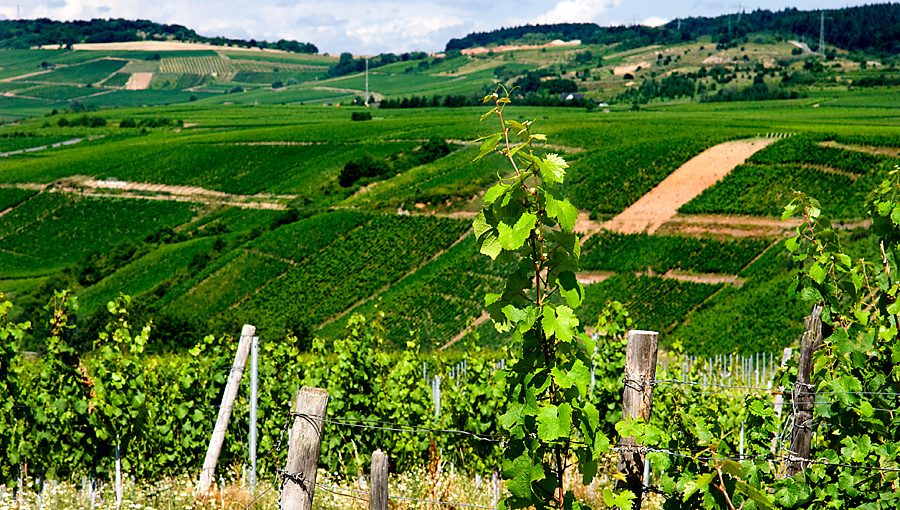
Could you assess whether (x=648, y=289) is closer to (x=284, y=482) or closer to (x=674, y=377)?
(x=674, y=377)

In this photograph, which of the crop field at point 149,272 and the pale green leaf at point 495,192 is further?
the crop field at point 149,272

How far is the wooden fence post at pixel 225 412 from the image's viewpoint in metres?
7.19

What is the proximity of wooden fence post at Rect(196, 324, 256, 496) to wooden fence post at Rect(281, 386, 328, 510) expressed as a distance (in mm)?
2864

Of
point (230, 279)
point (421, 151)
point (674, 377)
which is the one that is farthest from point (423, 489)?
point (421, 151)

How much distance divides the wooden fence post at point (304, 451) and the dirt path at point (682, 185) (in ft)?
135

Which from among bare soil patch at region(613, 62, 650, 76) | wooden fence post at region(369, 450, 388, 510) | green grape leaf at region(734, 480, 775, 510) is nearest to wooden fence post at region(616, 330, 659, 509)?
green grape leaf at region(734, 480, 775, 510)

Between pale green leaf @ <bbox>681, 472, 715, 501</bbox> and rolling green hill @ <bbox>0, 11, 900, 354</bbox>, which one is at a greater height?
pale green leaf @ <bbox>681, 472, 715, 501</bbox>

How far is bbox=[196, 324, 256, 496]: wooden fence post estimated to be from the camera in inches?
283

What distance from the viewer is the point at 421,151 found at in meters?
66.3

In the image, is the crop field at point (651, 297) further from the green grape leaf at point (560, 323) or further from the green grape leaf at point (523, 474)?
the green grape leaf at point (560, 323)

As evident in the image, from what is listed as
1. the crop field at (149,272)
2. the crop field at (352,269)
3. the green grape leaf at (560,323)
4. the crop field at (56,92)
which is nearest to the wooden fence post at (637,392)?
the green grape leaf at (560,323)

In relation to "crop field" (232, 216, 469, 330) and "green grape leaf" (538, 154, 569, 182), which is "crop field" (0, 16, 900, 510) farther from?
"crop field" (232, 216, 469, 330)

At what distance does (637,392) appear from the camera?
4512 millimetres

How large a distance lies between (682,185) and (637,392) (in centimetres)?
4566
